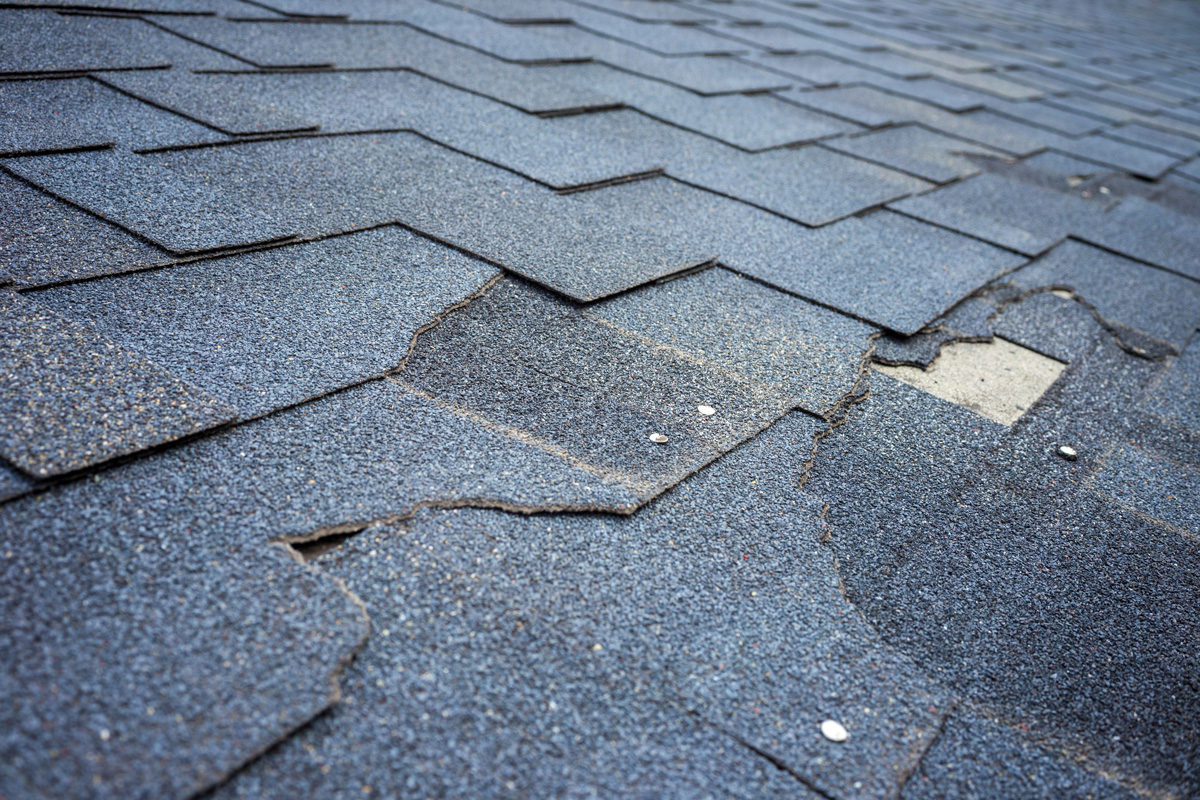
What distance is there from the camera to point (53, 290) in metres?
2.09

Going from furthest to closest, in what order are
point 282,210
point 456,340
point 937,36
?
point 937,36
point 282,210
point 456,340

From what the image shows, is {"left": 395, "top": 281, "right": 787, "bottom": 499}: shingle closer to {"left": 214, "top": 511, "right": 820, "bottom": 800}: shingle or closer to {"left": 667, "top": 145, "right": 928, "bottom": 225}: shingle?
{"left": 214, "top": 511, "right": 820, "bottom": 800}: shingle

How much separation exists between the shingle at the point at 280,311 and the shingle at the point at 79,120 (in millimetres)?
879

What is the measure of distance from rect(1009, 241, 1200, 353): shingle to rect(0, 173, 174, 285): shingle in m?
3.37

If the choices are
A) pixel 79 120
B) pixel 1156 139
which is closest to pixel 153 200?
pixel 79 120

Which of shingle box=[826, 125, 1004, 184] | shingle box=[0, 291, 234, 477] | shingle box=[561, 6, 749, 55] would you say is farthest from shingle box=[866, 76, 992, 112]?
shingle box=[0, 291, 234, 477]

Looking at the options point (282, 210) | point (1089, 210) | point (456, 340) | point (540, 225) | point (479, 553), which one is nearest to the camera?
point (479, 553)

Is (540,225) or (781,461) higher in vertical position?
(540,225)

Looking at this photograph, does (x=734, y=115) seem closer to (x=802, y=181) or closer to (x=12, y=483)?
(x=802, y=181)

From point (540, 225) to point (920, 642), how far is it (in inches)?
76.5

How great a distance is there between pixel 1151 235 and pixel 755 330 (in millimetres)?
3155

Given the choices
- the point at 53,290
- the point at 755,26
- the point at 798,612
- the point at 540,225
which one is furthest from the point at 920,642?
the point at 755,26

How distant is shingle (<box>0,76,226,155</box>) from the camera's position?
2.77 m

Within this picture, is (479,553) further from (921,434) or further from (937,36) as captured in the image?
(937,36)
